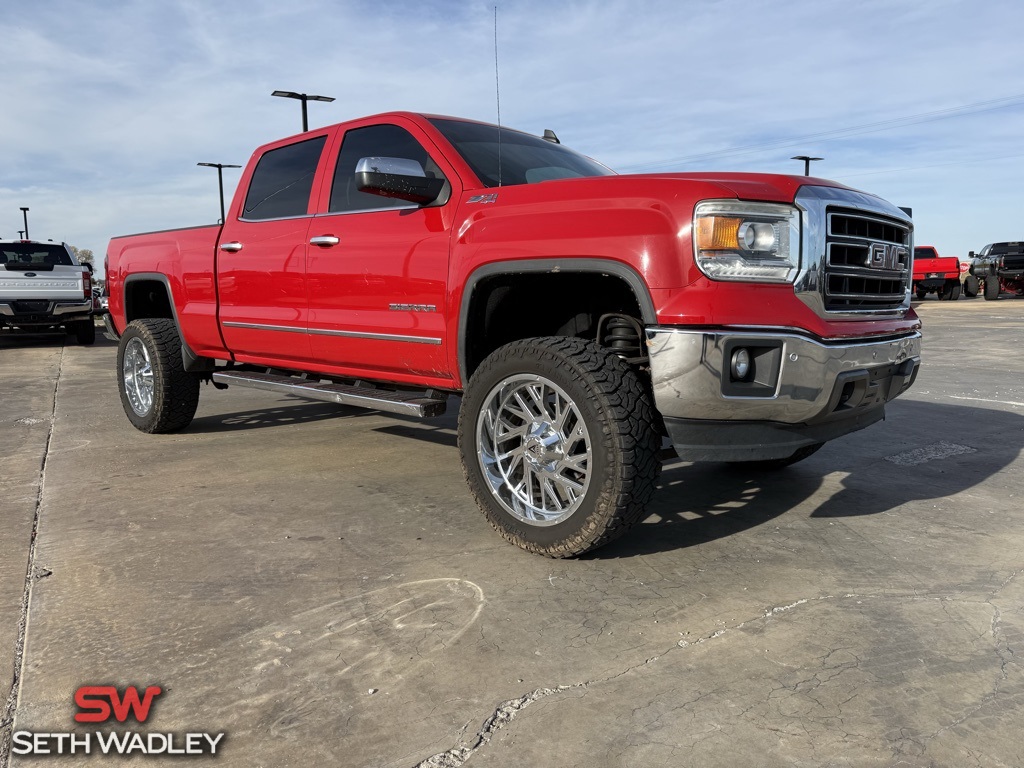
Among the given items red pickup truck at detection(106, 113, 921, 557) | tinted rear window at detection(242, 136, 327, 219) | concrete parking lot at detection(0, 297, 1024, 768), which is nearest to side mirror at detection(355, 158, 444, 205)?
red pickup truck at detection(106, 113, 921, 557)

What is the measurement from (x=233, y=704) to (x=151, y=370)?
13.7 feet

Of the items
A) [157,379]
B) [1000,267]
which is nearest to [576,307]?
[157,379]

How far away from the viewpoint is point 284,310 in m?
4.74

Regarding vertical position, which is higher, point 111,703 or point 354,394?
point 354,394

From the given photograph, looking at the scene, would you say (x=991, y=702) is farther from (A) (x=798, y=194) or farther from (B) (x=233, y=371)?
(B) (x=233, y=371)

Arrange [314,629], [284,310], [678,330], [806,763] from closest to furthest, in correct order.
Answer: [806,763], [314,629], [678,330], [284,310]

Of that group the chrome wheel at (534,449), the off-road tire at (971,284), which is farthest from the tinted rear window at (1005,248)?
the chrome wheel at (534,449)

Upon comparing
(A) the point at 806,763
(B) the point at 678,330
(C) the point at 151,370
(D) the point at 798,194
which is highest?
(D) the point at 798,194

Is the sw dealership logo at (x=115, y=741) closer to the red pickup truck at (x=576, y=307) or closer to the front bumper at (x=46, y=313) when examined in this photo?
the red pickup truck at (x=576, y=307)

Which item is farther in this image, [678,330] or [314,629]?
[678,330]

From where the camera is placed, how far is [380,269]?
4.01 meters

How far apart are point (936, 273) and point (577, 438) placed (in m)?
31.4

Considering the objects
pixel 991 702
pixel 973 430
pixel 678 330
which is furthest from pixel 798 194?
pixel 973 430

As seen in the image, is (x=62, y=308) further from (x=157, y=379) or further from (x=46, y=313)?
(x=157, y=379)
